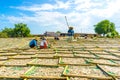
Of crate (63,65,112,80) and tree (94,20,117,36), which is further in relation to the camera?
tree (94,20,117,36)

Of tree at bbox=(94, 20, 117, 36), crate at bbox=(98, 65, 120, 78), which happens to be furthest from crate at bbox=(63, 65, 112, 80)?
tree at bbox=(94, 20, 117, 36)

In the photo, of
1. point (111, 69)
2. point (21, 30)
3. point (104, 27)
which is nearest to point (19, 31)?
point (21, 30)

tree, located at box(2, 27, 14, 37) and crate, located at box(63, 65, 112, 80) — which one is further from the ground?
tree, located at box(2, 27, 14, 37)

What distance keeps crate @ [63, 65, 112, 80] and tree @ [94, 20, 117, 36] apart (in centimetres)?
6314

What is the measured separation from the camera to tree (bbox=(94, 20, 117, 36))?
2640 inches

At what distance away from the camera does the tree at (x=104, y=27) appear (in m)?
67.1

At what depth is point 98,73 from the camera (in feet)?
16.1

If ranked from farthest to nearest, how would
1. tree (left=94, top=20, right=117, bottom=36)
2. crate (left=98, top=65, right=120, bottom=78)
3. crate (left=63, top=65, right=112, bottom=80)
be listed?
tree (left=94, top=20, right=117, bottom=36) → crate (left=98, top=65, right=120, bottom=78) → crate (left=63, top=65, right=112, bottom=80)

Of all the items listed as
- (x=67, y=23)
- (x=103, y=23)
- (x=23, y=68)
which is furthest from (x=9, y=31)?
(x=23, y=68)

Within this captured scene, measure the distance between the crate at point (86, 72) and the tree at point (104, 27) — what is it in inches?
2486

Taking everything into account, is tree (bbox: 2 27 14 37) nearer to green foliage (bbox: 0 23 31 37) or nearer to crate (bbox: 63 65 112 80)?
green foliage (bbox: 0 23 31 37)

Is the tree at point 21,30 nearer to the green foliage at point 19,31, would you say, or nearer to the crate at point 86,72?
the green foliage at point 19,31

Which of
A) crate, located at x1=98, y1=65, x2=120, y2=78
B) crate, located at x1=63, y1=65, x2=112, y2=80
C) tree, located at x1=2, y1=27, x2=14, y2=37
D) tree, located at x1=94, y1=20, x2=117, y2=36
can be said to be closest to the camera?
crate, located at x1=63, y1=65, x2=112, y2=80

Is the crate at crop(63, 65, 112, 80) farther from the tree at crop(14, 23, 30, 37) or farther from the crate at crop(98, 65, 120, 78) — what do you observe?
the tree at crop(14, 23, 30, 37)
